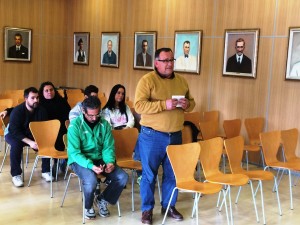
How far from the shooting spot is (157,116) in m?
4.29

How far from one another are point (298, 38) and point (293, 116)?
1257 millimetres

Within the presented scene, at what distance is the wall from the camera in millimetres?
7043

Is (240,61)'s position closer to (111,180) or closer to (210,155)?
(210,155)

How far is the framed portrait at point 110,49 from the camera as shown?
10.3m

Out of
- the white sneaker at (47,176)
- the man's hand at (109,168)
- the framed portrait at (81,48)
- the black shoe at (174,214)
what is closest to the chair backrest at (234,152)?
the black shoe at (174,214)

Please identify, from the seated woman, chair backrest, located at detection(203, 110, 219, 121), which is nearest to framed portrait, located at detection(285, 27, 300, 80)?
chair backrest, located at detection(203, 110, 219, 121)

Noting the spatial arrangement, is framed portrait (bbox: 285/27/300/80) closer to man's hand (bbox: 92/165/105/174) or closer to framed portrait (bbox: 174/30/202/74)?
framed portrait (bbox: 174/30/202/74)

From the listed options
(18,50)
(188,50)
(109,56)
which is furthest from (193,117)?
(18,50)

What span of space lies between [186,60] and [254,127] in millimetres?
2264

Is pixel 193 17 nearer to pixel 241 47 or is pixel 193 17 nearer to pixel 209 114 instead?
pixel 241 47

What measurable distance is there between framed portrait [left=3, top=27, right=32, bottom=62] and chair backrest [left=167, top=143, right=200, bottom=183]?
7770 millimetres

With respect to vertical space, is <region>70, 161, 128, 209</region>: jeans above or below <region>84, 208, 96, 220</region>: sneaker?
above

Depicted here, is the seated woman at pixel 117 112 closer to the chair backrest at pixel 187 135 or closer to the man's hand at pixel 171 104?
the chair backrest at pixel 187 135

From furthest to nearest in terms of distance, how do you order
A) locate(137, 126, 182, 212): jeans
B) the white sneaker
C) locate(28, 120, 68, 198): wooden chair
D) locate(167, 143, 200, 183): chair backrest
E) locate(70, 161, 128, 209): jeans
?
the white sneaker
locate(28, 120, 68, 198): wooden chair
locate(70, 161, 128, 209): jeans
locate(137, 126, 182, 212): jeans
locate(167, 143, 200, 183): chair backrest
